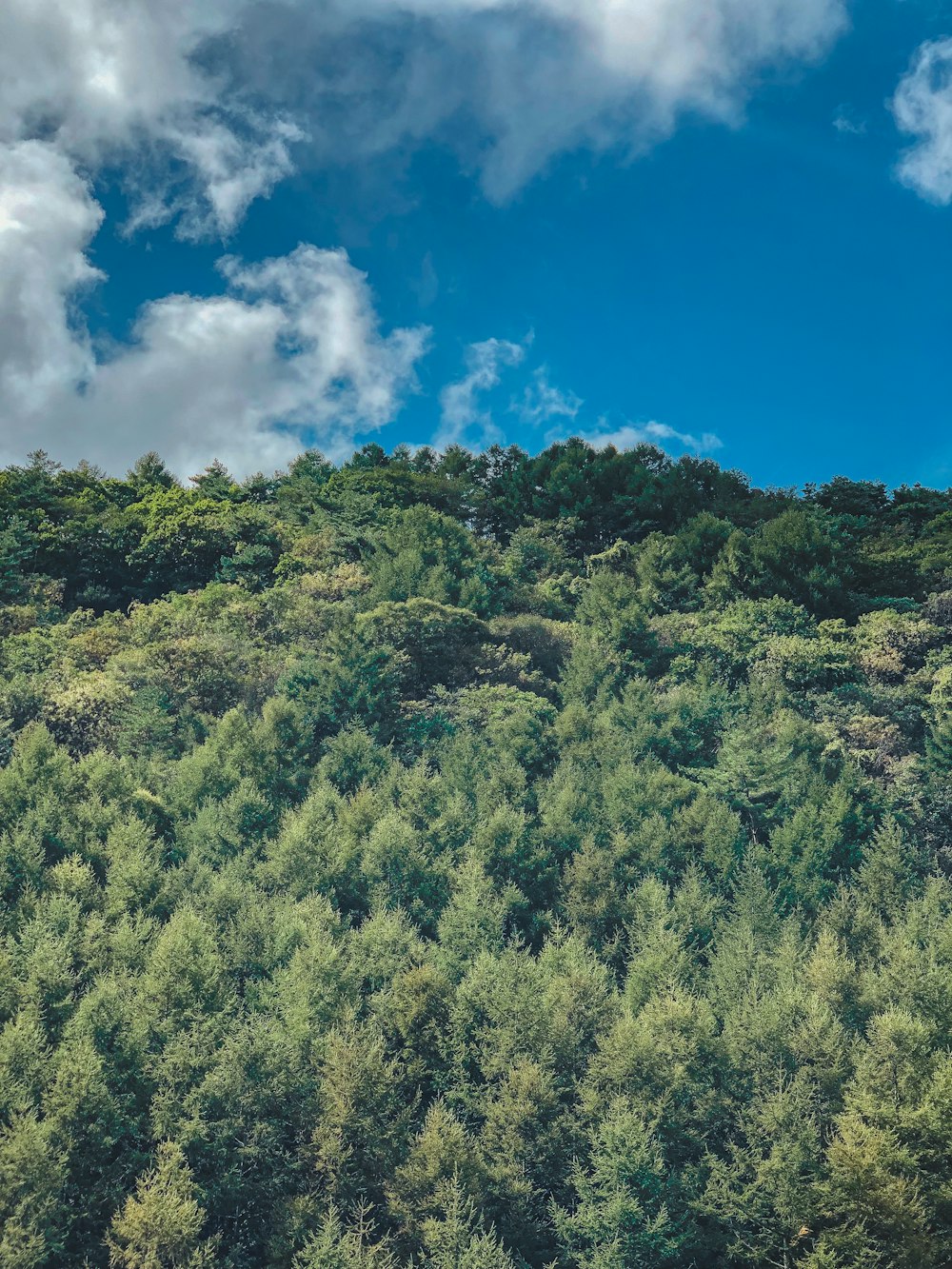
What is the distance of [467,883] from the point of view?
3922cm

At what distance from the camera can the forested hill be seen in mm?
28016

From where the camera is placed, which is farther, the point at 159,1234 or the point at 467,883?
the point at 467,883

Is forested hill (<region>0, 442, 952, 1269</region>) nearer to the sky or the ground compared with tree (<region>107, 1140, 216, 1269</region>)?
nearer to the sky

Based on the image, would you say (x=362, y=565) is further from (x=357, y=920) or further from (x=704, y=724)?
(x=357, y=920)

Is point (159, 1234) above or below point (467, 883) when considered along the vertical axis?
below

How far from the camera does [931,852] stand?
44938mm

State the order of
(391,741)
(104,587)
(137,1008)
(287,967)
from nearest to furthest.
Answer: (137,1008), (287,967), (391,741), (104,587)

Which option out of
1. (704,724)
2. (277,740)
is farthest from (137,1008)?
(704,724)

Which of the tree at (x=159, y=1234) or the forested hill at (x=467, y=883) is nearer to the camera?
the tree at (x=159, y=1234)

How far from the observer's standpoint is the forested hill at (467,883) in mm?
28016

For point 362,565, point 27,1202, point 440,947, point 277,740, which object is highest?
point 362,565

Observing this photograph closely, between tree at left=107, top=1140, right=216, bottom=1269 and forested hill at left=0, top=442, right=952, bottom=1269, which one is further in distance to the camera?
forested hill at left=0, top=442, right=952, bottom=1269

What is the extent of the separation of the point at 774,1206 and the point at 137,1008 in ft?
59.1

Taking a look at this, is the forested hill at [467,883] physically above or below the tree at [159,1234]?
above
